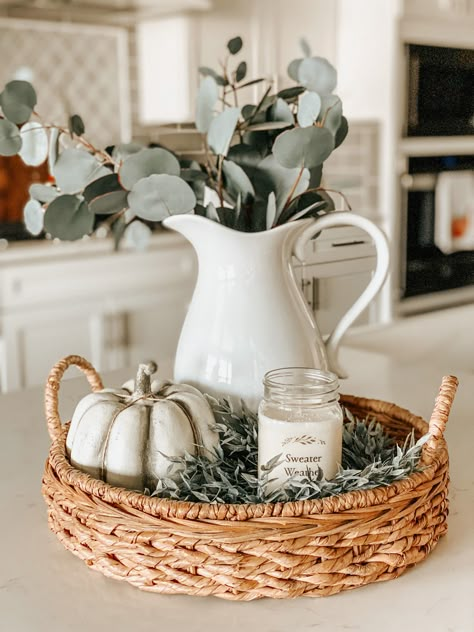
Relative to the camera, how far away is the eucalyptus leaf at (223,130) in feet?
2.70

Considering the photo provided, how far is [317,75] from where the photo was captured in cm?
94

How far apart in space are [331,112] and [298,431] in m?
0.37

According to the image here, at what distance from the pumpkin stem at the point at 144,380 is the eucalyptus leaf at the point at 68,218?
0.72ft

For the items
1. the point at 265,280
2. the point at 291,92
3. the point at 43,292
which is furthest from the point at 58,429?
the point at 43,292

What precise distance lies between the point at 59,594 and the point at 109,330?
7.85 feet

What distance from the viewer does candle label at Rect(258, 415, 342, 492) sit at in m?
0.68

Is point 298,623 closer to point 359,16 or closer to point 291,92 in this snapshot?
point 291,92

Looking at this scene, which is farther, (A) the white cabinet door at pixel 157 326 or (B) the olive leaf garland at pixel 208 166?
(A) the white cabinet door at pixel 157 326

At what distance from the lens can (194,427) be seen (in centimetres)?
73

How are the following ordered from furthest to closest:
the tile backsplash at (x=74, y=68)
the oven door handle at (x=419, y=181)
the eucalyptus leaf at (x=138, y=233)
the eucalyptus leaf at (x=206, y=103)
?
the oven door handle at (x=419, y=181), the tile backsplash at (x=74, y=68), the eucalyptus leaf at (x=138, y=233), the eucalyptus leaf at (x=206, y=103)

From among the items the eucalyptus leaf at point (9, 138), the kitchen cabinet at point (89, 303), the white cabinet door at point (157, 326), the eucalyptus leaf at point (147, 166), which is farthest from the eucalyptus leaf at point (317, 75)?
the white cabinet door at point (157, 326)

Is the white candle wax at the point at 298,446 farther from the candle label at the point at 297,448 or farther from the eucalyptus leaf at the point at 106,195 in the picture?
the eucalyptus leaf at the point at 106,195

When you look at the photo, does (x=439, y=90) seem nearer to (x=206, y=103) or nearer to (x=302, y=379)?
(x=206, y=103)

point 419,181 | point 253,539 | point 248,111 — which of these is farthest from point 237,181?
point 419,181
